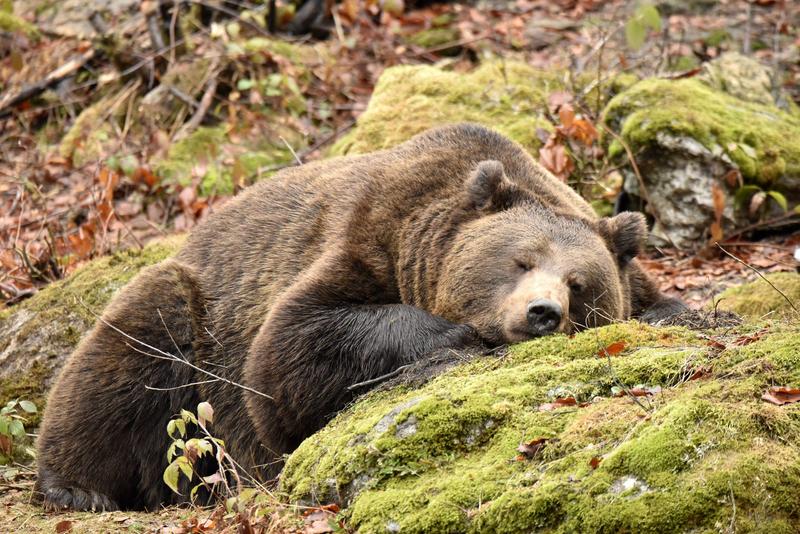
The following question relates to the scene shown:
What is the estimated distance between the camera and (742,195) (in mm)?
10242

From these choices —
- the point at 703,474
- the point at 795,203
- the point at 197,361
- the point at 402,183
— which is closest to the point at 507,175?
the point at 402,183

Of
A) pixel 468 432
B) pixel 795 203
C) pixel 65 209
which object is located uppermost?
pixel 468 432

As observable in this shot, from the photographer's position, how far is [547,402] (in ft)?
16.0

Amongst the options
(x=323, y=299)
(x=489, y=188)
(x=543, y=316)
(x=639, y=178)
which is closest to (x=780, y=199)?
(x=639, y=178)

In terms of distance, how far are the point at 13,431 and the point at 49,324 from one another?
187 centimetres

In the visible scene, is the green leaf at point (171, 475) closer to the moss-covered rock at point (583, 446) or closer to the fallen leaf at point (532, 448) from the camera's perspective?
the moss-covered rock at point (583, 446)

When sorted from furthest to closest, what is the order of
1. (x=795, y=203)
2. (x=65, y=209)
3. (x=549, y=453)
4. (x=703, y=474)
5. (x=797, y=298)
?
(x=65, y=209) < (x=795, y=203) < (x=797, y=298) < (x=549, y=453) < (x=703, y=474)

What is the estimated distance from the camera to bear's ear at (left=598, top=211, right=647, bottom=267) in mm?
6992

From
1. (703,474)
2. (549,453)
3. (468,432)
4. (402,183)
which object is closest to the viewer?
(703,474)

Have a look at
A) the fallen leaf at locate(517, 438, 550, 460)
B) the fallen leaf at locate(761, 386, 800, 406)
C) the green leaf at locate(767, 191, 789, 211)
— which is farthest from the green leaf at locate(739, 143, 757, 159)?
the fallen leaf at locate(517, 438, 550, 460)

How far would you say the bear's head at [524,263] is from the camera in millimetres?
6250

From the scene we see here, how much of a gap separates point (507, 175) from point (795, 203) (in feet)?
15.3

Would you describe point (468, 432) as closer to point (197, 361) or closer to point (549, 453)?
point (549, 453)

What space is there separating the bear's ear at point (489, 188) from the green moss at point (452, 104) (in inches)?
160
